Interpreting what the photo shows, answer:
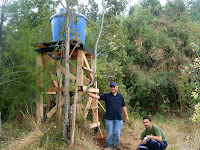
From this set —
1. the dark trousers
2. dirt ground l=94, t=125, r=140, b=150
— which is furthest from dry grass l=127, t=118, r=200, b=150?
the dark trousers

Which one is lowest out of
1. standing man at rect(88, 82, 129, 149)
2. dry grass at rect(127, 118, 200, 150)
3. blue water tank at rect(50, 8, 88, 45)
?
dry grass at rect(127, 118, 200, 150)

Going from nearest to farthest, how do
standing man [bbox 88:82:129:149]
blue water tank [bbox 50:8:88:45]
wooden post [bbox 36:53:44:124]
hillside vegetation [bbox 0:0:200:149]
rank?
standing man [bbox 88:82:129:149], blue water tank [bbox 50:8:88:45], wooden post [bbox 36:53:44:124], hillside vegetation [bbox 0:0:200:149]

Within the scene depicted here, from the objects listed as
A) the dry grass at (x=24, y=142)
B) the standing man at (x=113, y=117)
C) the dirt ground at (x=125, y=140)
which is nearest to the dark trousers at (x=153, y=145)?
the standing man at (x=113, y=117)

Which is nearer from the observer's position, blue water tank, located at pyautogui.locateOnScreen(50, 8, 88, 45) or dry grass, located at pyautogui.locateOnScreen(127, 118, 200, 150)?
blue water tank, located at pyautogui.locateOnScreen(50, 8, 88, 45)

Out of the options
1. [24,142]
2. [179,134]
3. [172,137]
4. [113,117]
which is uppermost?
[113,117]

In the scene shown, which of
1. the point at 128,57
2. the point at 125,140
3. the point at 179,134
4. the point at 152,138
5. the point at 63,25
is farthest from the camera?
the point at 128,57

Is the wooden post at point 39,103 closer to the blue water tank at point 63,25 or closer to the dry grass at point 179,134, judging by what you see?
the blue water tank at point 63,25

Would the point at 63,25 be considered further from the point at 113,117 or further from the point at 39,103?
the point at 113,117

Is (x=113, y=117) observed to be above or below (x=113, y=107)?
below

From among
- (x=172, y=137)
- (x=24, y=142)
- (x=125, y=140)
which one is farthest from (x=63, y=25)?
(x=172, y=137)

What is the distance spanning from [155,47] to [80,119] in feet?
26.0

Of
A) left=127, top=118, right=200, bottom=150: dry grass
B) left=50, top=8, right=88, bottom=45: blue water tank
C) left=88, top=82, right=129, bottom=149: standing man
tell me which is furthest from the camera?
left=127, top=118, right=200, bottom=150: dry grass

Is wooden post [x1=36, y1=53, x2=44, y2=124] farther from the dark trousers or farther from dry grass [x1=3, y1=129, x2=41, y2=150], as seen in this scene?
the dark trousers

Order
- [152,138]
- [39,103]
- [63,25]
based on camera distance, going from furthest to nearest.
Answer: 1. [39,103]
2. [63,25]
3. [152,138]
